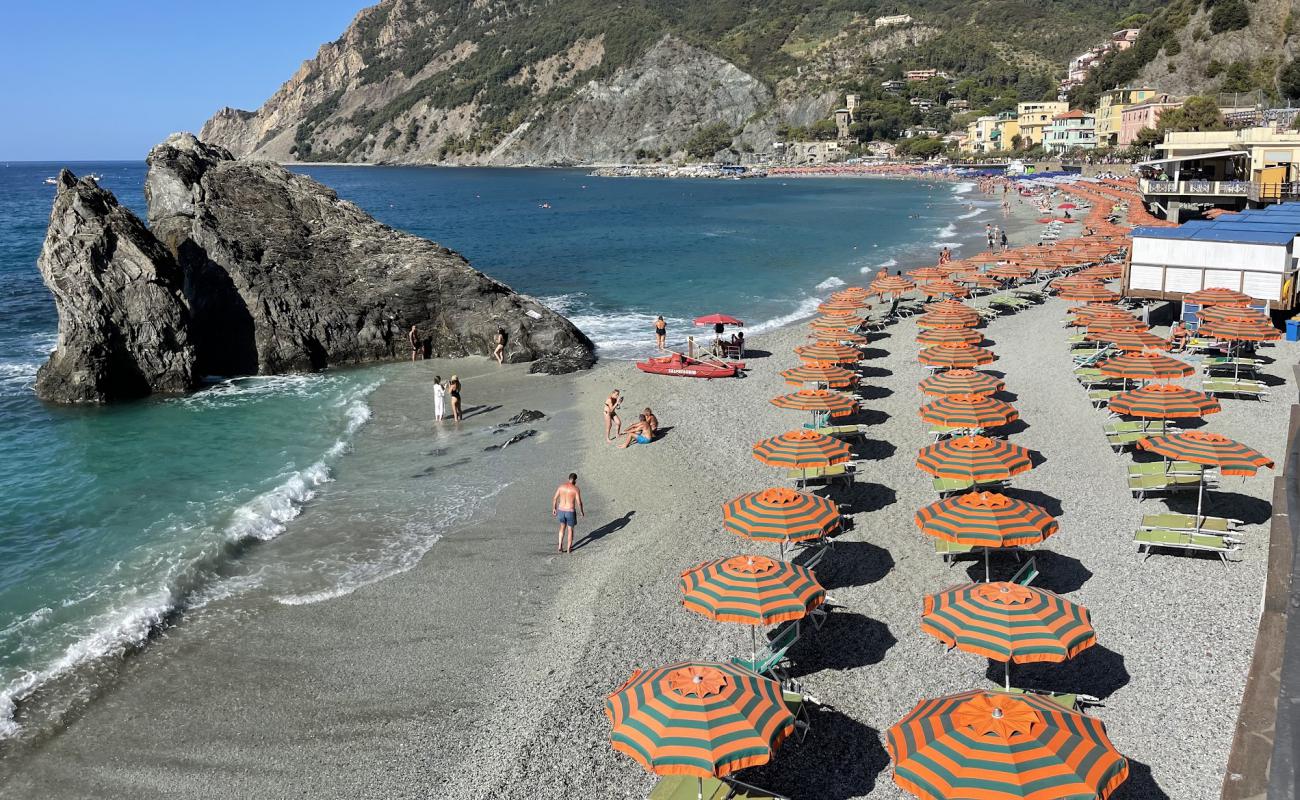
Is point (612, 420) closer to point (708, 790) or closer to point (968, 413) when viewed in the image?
point (968, 413)

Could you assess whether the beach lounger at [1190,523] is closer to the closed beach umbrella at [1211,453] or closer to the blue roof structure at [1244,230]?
the closed beach umbrella at [1211,453]

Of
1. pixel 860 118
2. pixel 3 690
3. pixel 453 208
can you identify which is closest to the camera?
pixel 3 690

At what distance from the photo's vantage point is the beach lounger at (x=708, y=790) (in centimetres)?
858

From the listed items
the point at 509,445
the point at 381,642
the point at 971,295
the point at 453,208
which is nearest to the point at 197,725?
the point at 381,642

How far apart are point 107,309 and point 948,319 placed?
81.7 ft

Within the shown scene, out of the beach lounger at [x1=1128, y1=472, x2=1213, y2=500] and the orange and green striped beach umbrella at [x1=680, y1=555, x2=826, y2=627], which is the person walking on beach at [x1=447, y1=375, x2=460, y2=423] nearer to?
the orange and green striped beach umbrella at [x1=680, y1=555, x2=826, y2=627]

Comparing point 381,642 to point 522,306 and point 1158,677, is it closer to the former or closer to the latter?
point 1158,677

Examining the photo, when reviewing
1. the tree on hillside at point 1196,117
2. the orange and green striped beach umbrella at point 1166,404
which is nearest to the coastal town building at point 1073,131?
the tree on hillside at point 1196,117

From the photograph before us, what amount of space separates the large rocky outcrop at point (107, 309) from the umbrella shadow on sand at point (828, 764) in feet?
78.0

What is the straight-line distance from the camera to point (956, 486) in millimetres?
15195

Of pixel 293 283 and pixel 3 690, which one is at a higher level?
pixel 293 283

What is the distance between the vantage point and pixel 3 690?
37.3 feet

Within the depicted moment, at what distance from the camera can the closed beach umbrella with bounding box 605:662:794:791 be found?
7840mm

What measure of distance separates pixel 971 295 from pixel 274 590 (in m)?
30.4
